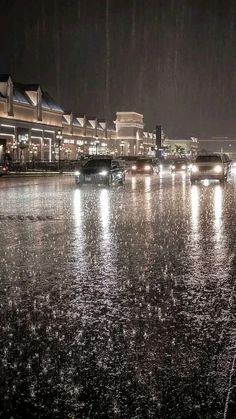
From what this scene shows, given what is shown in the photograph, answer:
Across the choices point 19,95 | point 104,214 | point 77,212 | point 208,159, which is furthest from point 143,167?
point 104,214

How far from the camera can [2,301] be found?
7.03 meters

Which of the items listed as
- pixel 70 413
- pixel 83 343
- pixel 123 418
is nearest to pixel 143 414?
pixel 123 418

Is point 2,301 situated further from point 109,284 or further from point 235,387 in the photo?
point 235,387

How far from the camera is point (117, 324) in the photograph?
606cm

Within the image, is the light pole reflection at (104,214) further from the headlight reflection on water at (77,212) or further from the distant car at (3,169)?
the distant car at (3,169)

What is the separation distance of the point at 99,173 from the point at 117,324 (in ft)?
94.7

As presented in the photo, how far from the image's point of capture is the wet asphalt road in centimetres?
422

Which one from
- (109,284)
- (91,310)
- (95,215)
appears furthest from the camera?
(95,215)

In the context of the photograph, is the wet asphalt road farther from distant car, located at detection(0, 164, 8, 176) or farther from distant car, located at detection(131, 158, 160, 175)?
distant car, located at detection(131, 158, 160, 175)

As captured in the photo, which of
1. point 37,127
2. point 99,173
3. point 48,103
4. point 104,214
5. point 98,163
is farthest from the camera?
point 48,103

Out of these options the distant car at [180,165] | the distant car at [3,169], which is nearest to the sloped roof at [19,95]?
the distant car at [180,165]

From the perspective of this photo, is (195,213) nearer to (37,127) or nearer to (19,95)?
(19,95)

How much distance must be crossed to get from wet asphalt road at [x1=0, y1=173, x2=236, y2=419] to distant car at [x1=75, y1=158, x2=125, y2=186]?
21.6 meters

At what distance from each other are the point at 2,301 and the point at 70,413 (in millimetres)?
3225
